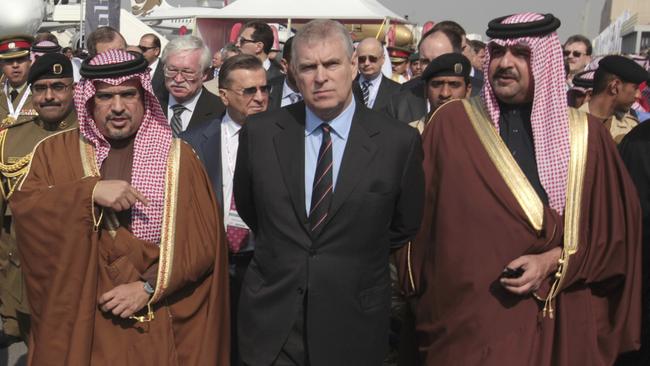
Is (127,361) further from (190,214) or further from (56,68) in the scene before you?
(56,68)

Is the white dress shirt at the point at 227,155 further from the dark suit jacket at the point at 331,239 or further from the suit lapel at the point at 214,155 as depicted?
the dark suit jacket at the point at 331,239

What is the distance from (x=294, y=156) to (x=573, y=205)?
121 centimetres

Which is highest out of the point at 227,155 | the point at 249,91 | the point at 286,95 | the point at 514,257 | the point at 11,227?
the point at 249,91

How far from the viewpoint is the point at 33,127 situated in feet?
18.1

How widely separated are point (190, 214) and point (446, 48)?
13.5 feet

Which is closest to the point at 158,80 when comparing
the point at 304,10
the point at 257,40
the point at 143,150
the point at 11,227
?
the point at 257,40

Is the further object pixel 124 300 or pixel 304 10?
pixel 304 10

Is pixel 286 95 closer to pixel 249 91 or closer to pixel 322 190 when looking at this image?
pixel 249 91

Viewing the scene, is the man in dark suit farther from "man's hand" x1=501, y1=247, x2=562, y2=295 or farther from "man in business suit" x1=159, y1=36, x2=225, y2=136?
"man's hand" x1=501, y1=247, x2=562, y2=295

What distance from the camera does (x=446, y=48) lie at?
7660 millimetres

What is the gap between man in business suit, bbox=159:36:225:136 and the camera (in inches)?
248

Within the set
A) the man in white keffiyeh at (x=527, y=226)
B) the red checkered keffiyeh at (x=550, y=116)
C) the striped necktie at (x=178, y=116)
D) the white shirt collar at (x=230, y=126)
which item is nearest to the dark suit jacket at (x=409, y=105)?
the striped necktie at (x=178, y=116)

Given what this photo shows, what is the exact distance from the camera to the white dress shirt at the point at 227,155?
475cm

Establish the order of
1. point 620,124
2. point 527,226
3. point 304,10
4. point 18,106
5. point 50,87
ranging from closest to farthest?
point 527,226, point 50,87, point 18,106, point 620,124, point 304,10
